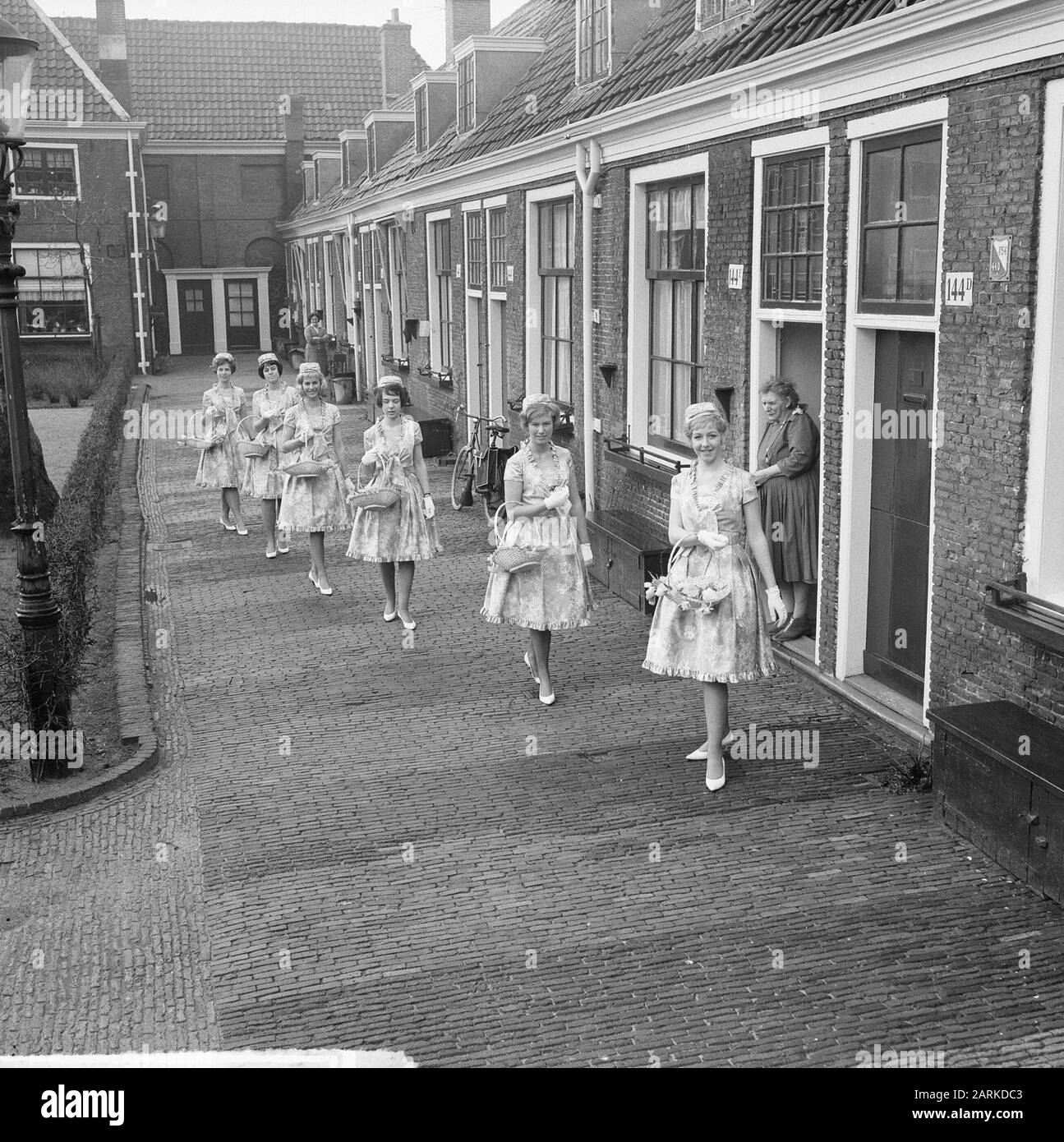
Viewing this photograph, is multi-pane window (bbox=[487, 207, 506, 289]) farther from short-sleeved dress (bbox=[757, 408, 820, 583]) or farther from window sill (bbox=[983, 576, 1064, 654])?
window sill (bbox=[983, 576, 1064, 654])

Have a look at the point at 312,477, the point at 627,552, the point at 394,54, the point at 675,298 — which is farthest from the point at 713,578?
the point at 394,54

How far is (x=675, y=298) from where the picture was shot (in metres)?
11.5

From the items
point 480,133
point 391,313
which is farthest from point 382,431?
point 391,313

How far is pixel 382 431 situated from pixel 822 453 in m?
3.56

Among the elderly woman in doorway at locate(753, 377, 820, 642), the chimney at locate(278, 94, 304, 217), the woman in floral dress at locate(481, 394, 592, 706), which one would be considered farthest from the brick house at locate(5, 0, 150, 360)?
the woman in floral dress at locate(481, 394, 592, 706)

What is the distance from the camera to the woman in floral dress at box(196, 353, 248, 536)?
47.0 feet

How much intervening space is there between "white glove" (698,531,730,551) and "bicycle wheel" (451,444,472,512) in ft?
31.1

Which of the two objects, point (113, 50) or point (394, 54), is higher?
point (113, 50)

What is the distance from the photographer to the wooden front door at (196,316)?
144 ft

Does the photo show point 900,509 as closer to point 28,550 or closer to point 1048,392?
point 1048,392

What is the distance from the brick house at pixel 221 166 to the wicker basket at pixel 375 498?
33.7 m

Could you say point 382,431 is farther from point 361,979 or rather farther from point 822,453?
point 361,979

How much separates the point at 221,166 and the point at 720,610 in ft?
137
